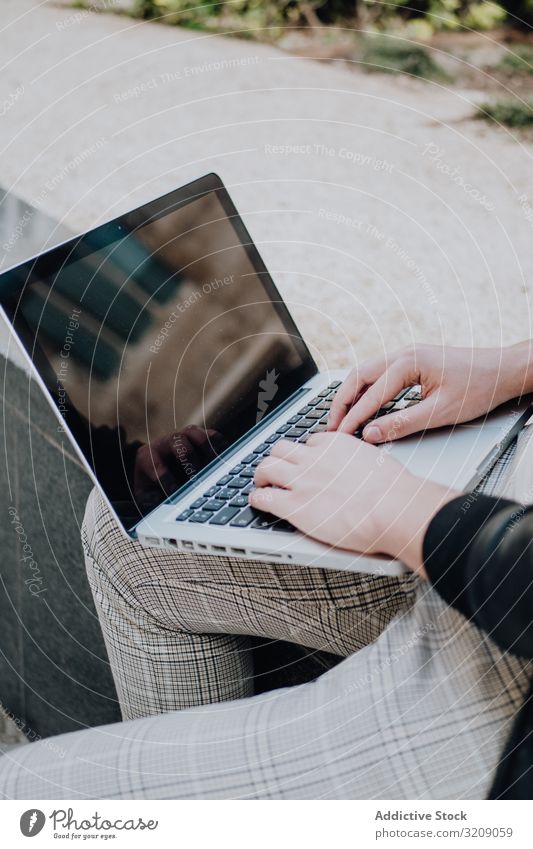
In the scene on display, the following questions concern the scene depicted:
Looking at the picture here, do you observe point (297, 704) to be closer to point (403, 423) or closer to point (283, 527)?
point (283, 527)

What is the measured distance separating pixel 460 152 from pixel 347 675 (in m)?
1.61

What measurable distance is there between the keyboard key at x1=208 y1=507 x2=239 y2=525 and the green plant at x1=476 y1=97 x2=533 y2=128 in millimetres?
1736

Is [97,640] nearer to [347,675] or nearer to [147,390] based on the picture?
[147,390]

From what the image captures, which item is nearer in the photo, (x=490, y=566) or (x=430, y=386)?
Answer: (x=490, y=566)

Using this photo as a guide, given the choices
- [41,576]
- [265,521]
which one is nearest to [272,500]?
[265,521]

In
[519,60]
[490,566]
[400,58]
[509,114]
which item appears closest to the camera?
[490,566]

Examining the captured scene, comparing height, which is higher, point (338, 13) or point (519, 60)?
point (338, 13)

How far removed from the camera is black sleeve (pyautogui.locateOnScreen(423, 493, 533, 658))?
0.44 metres

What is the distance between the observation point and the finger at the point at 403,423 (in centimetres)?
61

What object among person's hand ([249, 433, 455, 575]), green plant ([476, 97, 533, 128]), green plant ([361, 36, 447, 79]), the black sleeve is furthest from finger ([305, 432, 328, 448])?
green plant ([361, 36, 447, 79])

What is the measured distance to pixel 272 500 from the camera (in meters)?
0.55

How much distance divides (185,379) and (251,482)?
0.41ft

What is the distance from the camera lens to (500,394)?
65 cm
